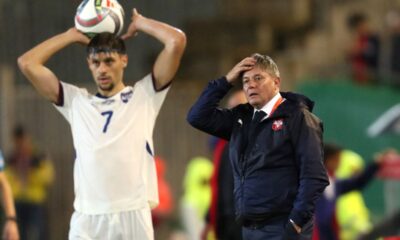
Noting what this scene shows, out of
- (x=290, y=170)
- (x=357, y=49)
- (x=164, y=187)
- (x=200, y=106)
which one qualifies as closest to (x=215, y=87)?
(x=200, y=106)

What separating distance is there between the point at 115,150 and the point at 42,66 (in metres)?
0.91

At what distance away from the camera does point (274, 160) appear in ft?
27.6

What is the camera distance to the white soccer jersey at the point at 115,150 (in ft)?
30.6

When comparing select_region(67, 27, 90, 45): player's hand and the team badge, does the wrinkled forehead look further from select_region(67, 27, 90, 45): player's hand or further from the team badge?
select_region(67, 27, 90, 45): player's hand

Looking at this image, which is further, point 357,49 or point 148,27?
point 357,49

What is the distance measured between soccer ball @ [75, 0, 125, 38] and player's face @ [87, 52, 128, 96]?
25 cm

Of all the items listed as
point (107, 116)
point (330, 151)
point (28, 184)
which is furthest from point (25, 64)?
point (28, 184)

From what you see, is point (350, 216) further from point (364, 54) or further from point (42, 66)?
point (42, 66)

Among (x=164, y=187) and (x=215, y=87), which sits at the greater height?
(x=215, y=87)

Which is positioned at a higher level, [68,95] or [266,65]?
[266,65]

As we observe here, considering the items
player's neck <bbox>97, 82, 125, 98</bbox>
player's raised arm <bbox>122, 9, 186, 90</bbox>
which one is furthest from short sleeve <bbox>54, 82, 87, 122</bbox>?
player's raised arm <bbox>122, 9, 186, 90</bbox>

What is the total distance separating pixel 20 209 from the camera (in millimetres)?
17984

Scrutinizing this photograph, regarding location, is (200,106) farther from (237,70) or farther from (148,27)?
(148,27)

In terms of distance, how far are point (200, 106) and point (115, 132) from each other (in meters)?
0.87
